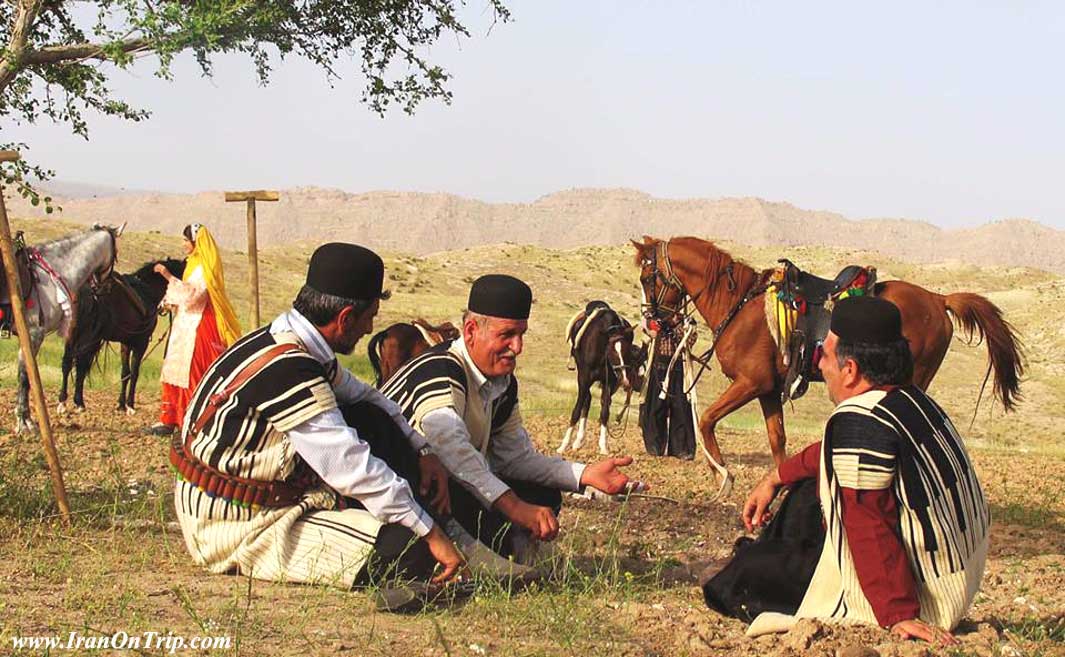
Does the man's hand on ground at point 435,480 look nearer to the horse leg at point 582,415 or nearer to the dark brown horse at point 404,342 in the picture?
the dark brown horse at point 404,342

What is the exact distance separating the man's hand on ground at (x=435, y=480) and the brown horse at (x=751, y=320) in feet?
15.5

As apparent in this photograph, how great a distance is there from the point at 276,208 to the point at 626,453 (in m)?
155

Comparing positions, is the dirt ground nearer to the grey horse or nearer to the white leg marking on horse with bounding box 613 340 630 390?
the grey horse

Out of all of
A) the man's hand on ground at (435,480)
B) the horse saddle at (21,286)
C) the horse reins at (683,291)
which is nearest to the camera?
the man's hand on ground at (435,480)

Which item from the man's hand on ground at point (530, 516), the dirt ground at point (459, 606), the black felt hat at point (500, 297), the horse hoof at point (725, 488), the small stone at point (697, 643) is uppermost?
the black felt hat at point (500, 297)

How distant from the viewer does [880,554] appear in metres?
4.32

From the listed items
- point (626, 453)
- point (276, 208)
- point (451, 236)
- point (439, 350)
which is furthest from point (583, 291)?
point (276, 208)

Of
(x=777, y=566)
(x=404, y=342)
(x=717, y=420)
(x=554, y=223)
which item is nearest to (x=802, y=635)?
(x=777, y=566)

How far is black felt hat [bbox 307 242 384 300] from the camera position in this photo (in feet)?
16.1

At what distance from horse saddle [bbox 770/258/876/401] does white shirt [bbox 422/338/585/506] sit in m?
4.54

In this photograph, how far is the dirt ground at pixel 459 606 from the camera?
436 cm

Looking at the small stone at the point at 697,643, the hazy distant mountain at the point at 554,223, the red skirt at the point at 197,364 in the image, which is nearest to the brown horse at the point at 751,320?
the red skirt at the point at 197,364

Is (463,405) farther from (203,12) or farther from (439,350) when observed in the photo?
(203,12)

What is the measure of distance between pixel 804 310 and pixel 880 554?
5832 millimetres
